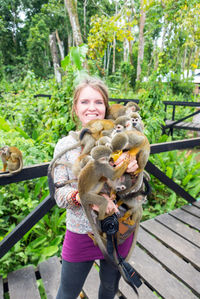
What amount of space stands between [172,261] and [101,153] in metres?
1.37

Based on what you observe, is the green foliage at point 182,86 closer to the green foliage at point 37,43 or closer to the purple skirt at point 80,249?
the purple skirt at point 80,249

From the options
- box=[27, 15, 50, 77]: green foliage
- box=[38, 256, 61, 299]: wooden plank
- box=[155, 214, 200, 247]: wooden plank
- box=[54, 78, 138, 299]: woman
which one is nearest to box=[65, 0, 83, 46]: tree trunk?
box=[54, 78, 138, 299]: woman

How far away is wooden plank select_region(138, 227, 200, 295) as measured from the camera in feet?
5.24

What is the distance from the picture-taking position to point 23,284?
1627mm

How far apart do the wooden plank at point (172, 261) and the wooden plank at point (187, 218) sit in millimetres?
444

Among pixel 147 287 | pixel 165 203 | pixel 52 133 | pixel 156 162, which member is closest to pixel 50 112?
pixel 52 133

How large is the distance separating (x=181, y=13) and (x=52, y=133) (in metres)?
6.73

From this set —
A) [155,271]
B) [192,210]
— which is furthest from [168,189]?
[155,271]

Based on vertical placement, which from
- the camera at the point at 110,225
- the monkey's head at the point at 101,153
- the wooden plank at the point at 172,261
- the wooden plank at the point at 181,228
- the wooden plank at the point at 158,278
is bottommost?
the wooden plank at the point at 158,278

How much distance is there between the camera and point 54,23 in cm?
1850

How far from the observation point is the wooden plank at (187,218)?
7.13 ft

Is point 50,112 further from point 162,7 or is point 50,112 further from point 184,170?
point 162,7

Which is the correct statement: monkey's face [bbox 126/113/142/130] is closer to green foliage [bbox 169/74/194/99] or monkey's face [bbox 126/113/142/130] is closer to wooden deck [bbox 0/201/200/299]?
wooden deck [bbox 0/201/200/299]

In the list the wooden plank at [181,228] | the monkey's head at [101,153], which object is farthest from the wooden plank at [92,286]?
the monkey's head at [101,153]
